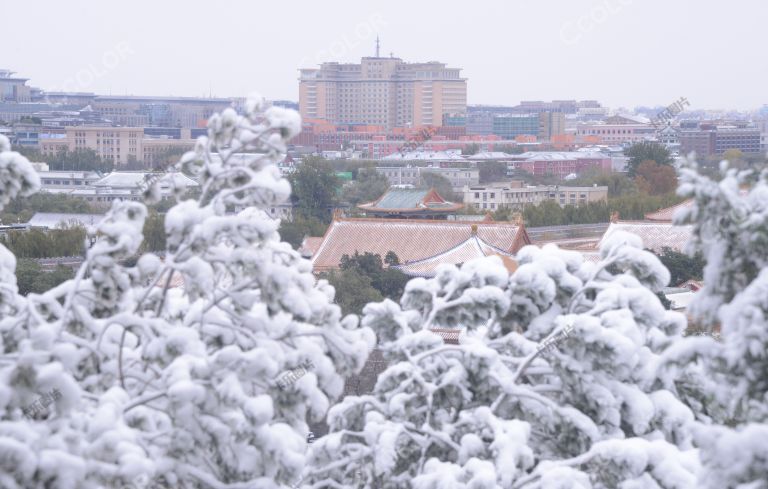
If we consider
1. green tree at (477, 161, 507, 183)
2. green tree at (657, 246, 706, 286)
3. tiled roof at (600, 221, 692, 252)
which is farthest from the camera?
green tree at (477, 161, 507, 183)

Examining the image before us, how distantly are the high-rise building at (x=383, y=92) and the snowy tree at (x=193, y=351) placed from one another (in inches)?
4376

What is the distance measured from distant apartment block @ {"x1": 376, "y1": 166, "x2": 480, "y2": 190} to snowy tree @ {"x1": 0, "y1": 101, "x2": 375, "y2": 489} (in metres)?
59.1

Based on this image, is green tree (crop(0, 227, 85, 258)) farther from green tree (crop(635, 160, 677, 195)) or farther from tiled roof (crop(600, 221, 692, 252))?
green tree (crop(635, 160, 677, 195))

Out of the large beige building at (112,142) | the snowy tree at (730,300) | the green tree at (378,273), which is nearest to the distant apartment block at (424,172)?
the large beige building at (112,142)

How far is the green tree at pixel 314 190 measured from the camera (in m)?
43.6

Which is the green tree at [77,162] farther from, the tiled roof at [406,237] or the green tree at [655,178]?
the tiled roof at [406,237]

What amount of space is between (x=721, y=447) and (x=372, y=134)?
99.9 metres

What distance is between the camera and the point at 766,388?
3.54 metres

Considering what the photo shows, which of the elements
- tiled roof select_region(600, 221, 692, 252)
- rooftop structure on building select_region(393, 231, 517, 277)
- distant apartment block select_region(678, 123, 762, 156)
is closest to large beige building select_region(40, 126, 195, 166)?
distant apartment block select_region(678, 123, 762, 156)

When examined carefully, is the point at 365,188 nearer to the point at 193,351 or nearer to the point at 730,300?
the point at 193,351

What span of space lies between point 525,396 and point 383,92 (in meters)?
112

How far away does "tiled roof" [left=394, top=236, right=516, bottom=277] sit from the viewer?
2148 cm

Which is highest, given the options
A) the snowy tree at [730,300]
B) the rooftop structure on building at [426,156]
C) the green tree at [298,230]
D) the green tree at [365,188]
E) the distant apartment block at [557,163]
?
the snowy tree at [730,300]

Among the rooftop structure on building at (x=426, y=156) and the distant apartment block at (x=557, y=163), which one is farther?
the distant apartment block at (x=557, y=163)
